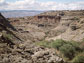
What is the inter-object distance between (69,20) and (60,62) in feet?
246

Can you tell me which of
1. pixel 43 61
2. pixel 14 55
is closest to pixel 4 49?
pixel 14 55

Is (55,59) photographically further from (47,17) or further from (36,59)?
(47,17)

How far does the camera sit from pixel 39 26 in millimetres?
96625

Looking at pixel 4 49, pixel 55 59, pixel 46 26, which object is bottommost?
pixel 46 26

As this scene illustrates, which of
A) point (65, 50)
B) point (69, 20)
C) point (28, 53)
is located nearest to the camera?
point (28, 53)

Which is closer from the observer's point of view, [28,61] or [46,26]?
[28,61]

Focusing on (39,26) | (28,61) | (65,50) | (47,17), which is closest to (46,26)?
(39,26)

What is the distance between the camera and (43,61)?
11.3 m

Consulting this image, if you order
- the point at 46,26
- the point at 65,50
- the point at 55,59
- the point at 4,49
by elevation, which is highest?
the point at 4,49

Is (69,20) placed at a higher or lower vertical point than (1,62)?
lower

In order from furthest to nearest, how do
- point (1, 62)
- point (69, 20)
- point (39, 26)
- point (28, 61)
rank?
point (39, 26) → point (69, 20) → point (28, 61) → point (1, 62)

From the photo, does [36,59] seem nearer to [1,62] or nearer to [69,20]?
[1,62]

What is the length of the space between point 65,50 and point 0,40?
6.99m

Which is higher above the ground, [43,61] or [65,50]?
[43,61]
